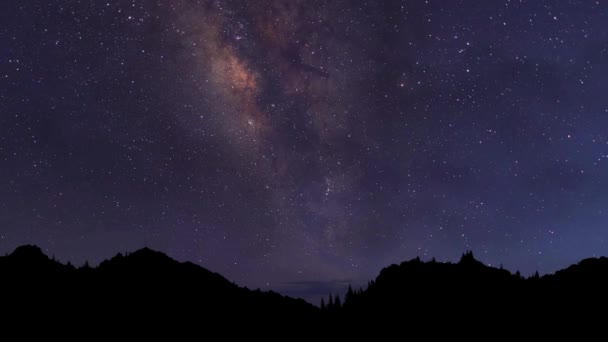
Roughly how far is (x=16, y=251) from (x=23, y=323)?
31593 mm

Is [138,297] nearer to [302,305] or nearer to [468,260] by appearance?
[302,305]

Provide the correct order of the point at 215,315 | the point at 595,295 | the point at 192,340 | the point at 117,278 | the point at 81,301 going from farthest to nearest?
the point at 117,278 → the point at 215,315 → the point at 81,301 → the point at 192,340 → the point at 595,295

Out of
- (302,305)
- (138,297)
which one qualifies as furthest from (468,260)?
(138,297)

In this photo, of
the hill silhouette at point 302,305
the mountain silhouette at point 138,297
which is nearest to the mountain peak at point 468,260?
the hill silhouette at point 302,305

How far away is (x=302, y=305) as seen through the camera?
13075 cm

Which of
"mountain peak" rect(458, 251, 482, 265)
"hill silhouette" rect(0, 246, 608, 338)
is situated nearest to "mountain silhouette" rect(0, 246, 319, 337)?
"hill silhouette" rect(0, 246, 608, 338)

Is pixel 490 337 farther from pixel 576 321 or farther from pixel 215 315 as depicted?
pixel 215 315

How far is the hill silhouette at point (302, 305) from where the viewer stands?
88.8m

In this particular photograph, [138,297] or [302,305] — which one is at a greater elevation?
[138,297]

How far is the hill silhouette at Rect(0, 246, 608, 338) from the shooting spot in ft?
291

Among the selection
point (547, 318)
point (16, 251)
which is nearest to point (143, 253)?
point (16, 251)

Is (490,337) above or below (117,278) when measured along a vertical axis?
below

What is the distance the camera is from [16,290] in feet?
320

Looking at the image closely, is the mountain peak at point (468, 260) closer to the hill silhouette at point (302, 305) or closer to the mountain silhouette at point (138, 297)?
the hill silhouette at point (302, 305)
